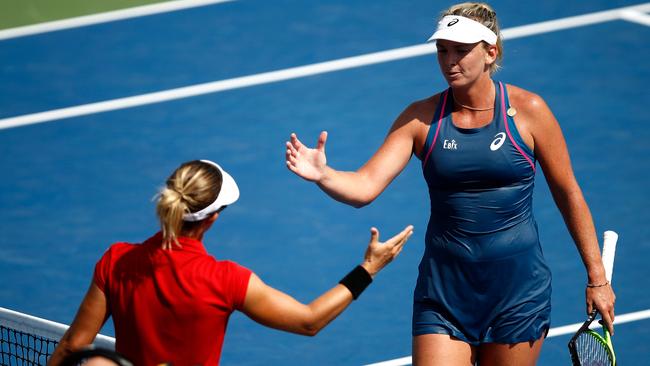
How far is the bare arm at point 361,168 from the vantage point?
516 cm

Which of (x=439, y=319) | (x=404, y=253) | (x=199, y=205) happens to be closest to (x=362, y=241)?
(x=404, y=253)

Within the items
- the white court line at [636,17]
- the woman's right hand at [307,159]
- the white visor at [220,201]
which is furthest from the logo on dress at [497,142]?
the white court line at [636,17]

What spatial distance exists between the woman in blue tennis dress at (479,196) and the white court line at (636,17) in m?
6.81

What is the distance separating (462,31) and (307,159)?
35.9 inches

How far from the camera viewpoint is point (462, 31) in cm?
520

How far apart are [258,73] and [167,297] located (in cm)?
720

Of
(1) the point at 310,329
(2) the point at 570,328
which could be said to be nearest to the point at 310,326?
(1) the point at 310,329

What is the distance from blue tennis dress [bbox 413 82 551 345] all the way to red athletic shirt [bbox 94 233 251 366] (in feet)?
4.28

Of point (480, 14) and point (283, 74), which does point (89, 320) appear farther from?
point (283, 74)

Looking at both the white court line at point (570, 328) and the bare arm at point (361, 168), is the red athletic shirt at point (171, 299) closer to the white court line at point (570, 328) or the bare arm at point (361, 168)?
the bare arm at point (361, 168)

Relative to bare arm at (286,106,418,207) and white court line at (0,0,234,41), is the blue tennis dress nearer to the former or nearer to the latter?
bare arm at (286,106,418,207)

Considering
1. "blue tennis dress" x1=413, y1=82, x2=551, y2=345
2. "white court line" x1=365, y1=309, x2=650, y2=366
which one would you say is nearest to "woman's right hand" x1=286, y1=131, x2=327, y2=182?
"blue tennis dress" x1=413, y1=82, x2=551, y2=345

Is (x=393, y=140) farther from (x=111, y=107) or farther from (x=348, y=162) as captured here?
(x=111, y=107)

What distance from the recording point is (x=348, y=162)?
9.94 metres
